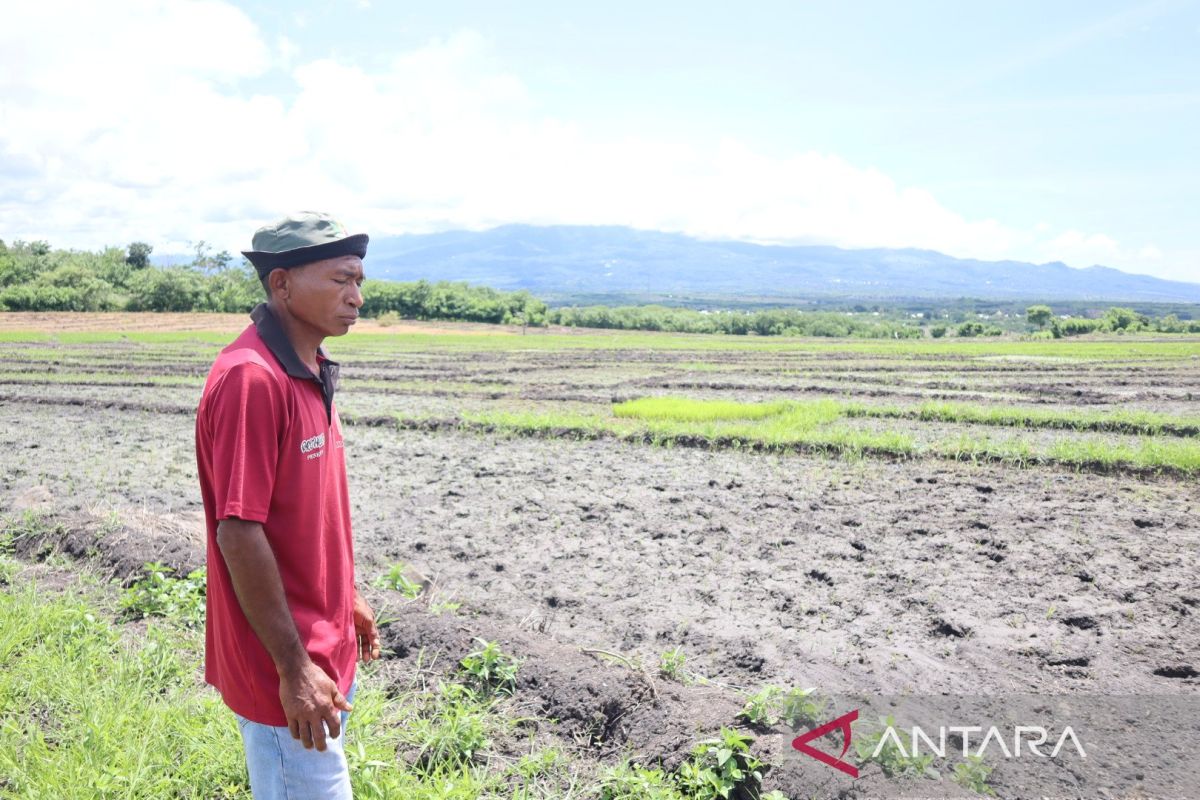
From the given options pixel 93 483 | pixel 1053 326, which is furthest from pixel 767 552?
pixel 1053 326

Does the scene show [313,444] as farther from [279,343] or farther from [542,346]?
[542,346]

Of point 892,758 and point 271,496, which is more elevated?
point 271,496

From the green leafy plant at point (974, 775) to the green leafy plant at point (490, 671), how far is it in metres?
1.99

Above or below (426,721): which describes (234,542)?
above

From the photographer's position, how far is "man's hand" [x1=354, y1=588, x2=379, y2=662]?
2543mm

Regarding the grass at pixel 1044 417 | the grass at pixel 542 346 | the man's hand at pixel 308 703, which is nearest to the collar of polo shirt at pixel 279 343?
the man's hand at pixel 308 703

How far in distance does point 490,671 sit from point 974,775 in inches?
86.4

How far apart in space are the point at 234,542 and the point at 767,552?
16.7 ft

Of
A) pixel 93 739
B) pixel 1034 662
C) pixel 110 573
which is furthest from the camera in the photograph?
pixel 110 573

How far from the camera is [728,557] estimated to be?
6277mm

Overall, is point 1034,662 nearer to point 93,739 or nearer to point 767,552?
point 767,552

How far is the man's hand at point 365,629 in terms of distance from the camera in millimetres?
2543

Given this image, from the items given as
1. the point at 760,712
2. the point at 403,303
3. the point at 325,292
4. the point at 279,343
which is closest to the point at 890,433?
the point at 760,712

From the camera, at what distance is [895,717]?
3.68 meters
